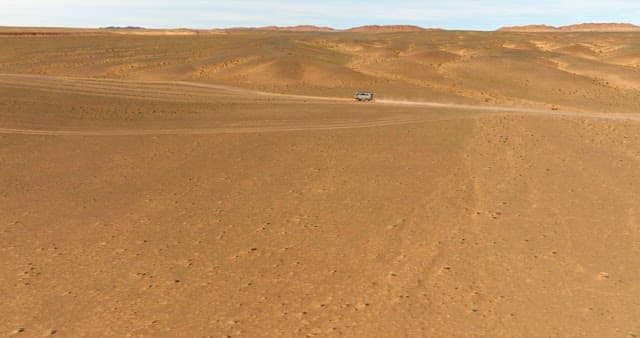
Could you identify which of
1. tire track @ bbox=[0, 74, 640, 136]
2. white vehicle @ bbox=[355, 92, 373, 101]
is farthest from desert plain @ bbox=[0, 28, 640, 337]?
white vehicle @ bbox=[355, 92, 373, 101]

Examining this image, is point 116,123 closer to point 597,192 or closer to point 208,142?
point 208,142

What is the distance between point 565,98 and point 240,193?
1389 inches

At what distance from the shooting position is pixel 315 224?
11922 mm

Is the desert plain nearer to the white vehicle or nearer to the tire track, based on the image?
the tire track

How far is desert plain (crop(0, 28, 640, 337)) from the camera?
8.10 metres

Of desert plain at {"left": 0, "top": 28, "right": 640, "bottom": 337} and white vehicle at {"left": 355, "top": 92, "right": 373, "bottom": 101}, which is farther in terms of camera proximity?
white vehicle at {"left": 355, "top": 92, "right": 373, "bottom": 101}

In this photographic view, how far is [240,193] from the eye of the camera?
46.5ft

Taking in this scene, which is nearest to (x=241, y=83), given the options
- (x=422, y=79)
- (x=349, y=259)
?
(x=422, y=79)

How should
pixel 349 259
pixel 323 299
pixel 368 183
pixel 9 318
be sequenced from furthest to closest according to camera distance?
pixel 368 183
pixel 349 259
pixel 323 299
pixel 9 318

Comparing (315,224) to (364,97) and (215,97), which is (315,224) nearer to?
(215,97)

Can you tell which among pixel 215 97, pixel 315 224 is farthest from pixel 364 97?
pixel 315 224

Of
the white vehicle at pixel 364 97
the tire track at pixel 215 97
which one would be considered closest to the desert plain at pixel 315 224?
the tire track at pixel 215 97

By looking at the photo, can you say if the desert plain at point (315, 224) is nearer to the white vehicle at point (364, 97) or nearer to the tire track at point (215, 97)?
the tire track at point (215, 97)

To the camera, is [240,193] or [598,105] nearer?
[240,193]
